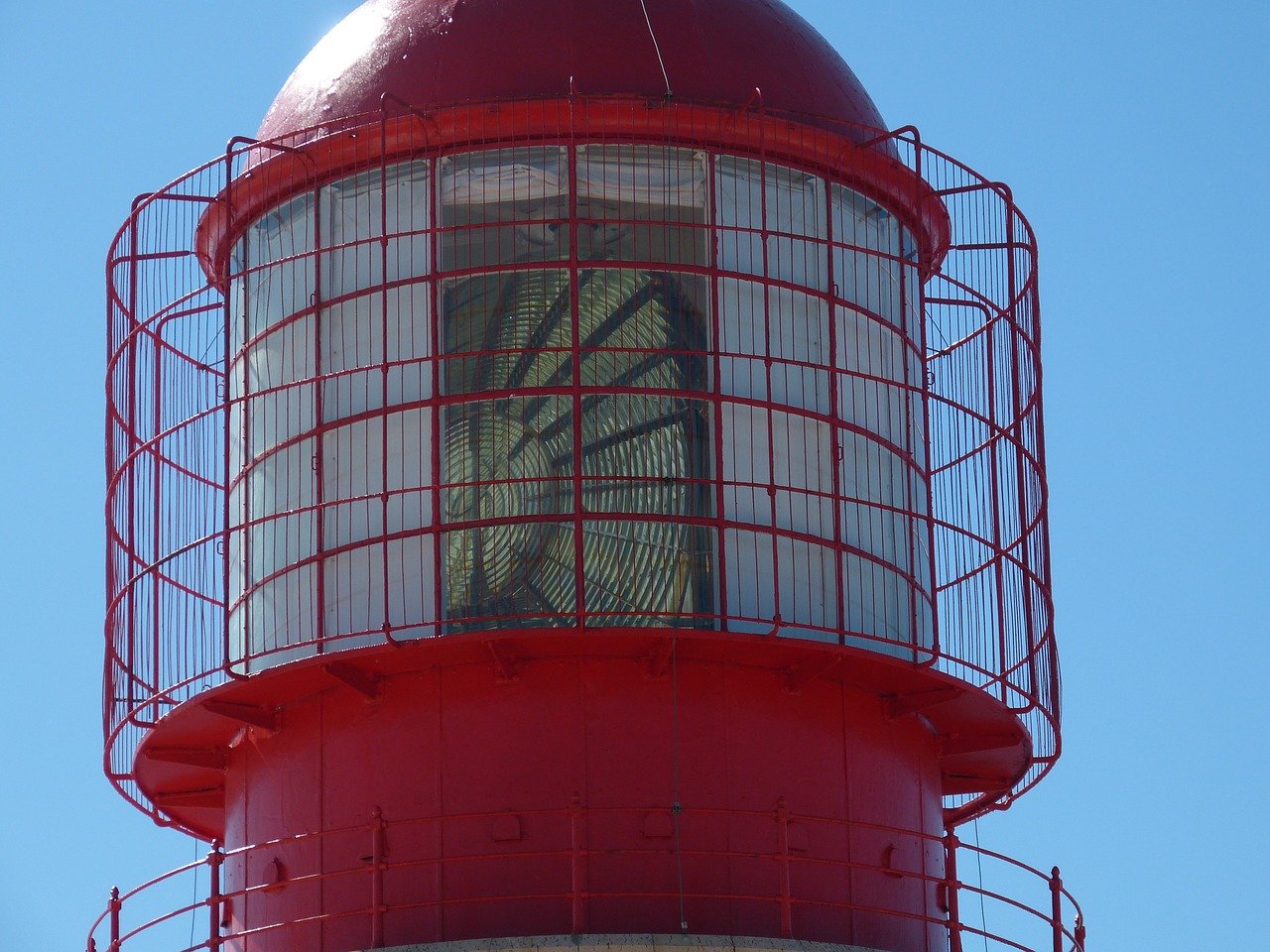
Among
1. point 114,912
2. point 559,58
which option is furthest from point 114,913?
point 559,58

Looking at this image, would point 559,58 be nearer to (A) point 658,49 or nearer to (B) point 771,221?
(A) point 658,49

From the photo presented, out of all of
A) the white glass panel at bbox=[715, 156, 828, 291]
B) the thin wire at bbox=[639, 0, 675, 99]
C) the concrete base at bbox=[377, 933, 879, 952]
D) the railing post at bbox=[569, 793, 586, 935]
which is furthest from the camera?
the thin wire at bbox=[639, 0, 675, 99]

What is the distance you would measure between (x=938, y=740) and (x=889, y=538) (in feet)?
6.10

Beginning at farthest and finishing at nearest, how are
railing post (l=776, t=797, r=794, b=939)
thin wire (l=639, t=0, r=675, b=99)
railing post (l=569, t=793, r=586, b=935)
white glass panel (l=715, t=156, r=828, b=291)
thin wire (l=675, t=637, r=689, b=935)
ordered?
1. thin wire (l=639, t=0, r=675, b=99)
2. white glass panel (l=715, t=156, r=828, b=291)
3. thin wire (l=675, t=637, r=689, b=935)
4. railing post (l=776, t=797, r=794, b=939)
5. railing post (l=569, t=793, r=586, b=935)

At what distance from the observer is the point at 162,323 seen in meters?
20.7

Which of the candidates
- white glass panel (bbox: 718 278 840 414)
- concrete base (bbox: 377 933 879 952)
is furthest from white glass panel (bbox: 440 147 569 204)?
concrete base (bbox: 377 933 879 952)

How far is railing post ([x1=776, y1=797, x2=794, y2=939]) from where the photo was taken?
17766 mm

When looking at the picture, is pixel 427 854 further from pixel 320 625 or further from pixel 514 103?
pixel 514 103

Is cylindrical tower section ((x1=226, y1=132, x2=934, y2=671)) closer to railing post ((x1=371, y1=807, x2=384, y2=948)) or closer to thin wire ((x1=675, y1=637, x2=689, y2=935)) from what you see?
thin wire ((x1=675, y1=637, x2=689, y2=935))

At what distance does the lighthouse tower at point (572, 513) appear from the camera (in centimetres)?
1833

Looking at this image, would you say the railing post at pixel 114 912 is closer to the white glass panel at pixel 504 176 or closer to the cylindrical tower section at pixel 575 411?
the cylindrical tower section at pixel 575 411

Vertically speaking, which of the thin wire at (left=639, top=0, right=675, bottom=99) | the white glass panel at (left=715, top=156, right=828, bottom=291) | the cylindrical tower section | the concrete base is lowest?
the concrete base

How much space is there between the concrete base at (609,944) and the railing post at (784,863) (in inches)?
13.3

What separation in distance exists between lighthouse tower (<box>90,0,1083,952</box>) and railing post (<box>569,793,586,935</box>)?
0.05 m
